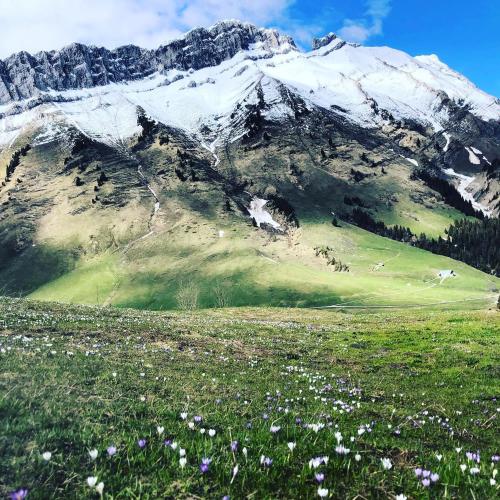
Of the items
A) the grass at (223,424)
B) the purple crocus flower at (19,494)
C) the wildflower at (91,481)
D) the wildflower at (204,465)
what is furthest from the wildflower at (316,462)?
the purple crocus flower at (19,494)

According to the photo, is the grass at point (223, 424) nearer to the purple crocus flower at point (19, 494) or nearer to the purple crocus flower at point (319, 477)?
the purple crocus flower at point (319, 477)

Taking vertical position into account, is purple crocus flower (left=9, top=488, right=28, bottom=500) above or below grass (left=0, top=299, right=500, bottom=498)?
above

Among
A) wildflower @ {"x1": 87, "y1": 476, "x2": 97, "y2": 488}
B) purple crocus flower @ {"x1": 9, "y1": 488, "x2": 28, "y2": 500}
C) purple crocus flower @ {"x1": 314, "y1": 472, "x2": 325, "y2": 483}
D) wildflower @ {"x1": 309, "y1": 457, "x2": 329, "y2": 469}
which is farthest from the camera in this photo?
wildflower @ {"x1": 309, "y1": 457, "x2": 329, "y2": 469}

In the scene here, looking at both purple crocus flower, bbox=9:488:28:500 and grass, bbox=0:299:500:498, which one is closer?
purple crocus flower, bbox=9:488:28:500

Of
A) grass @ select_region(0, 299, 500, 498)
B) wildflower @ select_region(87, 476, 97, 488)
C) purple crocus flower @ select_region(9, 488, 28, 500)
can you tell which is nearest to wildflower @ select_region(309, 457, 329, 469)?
grass @ select_region(0, 299, 500, 498)

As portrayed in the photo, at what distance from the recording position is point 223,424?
8172 mm

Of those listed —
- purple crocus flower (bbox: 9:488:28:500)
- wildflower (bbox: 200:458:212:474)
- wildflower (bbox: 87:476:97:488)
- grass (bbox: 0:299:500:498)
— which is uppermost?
purple crocus flower (bbox: 9:488:28:500)

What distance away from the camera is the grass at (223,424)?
542cm

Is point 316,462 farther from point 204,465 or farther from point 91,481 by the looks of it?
point 91,481

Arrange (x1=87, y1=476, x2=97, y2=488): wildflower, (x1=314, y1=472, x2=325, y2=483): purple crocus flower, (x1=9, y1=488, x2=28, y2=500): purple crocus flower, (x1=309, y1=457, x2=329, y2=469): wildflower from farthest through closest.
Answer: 1. (x1=309, y1=457, x2=329, y2=469): wildflower
2. (x1=314, y1=472, x2=325, y2=483): purple crocus flower
3. (x1=87, y1=476, x2=97, y2=488): wildflower
4. (x1=9, y1=488, x2=28, y2=500): purple crocus flower

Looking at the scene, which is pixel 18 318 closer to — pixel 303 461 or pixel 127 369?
pixel 127 369

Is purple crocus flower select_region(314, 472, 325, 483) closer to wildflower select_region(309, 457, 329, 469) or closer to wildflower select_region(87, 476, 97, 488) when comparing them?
wildflower select_region(309, 457, 329, 469)

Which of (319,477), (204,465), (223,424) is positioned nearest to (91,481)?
(204,465)

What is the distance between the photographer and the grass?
17.8 ft
